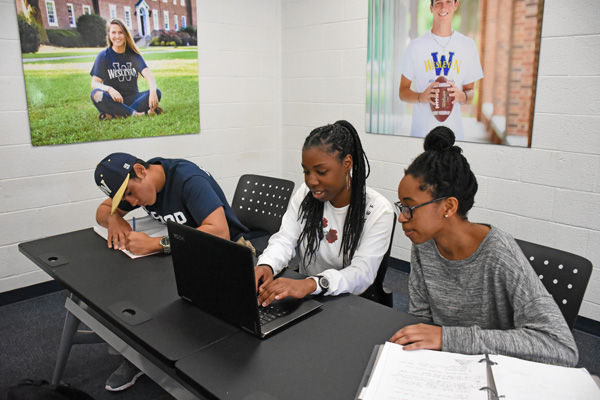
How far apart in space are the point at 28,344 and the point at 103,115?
1.54m

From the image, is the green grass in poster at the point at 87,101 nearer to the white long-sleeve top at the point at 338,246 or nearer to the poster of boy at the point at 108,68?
the poster of boy at the point at 108,68

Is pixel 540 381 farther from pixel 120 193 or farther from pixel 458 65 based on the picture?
pixel 458 65

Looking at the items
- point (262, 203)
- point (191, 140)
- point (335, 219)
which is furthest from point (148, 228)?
point (191, 140)

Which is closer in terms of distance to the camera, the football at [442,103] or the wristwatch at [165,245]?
the wristwatch at [165,245]

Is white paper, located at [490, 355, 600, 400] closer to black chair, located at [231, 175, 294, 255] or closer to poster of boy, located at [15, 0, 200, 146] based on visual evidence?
black chair, located at [231, 175, 294, 255]

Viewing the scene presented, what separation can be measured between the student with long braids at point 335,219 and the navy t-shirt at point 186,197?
1.17 ft

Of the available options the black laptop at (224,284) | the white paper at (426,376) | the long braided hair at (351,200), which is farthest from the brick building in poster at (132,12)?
the white paper at (426,376)

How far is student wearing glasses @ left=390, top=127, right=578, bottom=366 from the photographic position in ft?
3.63

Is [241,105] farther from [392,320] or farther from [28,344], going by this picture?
[392,320]

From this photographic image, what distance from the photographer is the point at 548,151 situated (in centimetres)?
268

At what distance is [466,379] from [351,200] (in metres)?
0.90

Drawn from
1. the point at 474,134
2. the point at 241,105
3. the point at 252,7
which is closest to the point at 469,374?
the point at 474,134

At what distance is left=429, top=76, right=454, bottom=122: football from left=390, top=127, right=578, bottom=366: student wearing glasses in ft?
5.97

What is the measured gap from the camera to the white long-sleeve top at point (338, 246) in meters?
1.59
